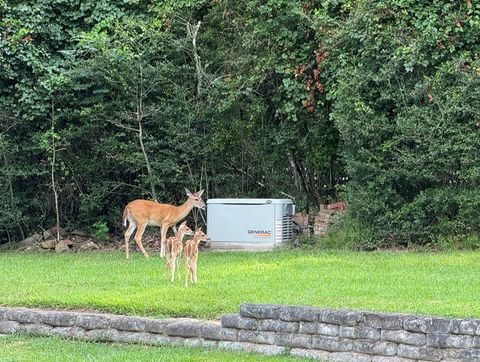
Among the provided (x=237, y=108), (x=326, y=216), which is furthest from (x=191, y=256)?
(x=237, y=108)

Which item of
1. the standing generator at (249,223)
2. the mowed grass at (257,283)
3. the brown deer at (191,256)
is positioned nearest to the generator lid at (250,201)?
the standing generator at (249,223)

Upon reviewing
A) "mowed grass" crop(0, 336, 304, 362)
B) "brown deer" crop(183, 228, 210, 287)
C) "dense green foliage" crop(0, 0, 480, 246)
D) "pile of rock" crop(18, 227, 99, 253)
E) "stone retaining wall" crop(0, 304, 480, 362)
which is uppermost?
"dense green foliage" crop(0, 0, 480, 246)

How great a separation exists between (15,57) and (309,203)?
24.0 ft

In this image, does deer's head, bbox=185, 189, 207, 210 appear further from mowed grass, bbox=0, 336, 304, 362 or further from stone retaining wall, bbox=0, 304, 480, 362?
mowed grass, bbox=0, 336, 304, 362

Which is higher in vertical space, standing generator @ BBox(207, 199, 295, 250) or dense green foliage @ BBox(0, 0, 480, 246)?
dense green foliage @ BBox(0, 0, 480, 246)

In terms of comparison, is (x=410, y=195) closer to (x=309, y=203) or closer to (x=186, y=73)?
(x=309, y=203)

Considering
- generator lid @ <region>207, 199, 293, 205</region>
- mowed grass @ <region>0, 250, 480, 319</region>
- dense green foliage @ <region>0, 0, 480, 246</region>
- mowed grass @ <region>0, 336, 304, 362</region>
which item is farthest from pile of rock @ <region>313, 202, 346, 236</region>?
mowed grass @ <region>0, 336, 304, 362</region>

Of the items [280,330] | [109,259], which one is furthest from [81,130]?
[280,330]

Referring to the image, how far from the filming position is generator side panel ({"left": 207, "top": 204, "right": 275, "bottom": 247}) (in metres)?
18.4

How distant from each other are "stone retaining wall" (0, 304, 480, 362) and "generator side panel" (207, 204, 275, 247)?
25.8ft

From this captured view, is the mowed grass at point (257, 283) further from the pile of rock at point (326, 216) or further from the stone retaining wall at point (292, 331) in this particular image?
the pile of rock at point (326, 216)

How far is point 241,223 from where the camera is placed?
731 inches

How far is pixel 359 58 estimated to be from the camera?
59.1ft

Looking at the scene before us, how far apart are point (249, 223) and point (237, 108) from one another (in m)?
3.09
